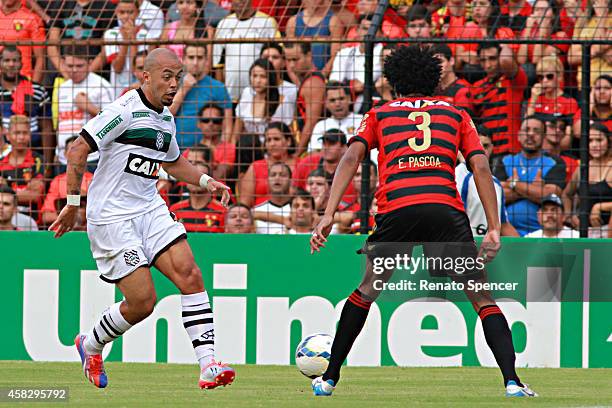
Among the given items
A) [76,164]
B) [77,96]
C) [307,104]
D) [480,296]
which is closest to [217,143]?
[307,104]

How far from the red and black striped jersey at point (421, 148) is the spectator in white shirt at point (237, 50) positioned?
411 cm

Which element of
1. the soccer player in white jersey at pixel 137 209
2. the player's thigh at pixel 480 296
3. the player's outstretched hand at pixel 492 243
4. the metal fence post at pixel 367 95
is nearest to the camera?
the player's outstretched hand at pixel 492 243

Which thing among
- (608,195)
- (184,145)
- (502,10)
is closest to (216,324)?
(184,145)

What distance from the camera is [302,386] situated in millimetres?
8773

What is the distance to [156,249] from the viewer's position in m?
8.01

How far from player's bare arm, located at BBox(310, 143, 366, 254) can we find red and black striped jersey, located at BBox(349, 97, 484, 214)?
0.11 meters

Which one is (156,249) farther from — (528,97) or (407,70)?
(528,97)

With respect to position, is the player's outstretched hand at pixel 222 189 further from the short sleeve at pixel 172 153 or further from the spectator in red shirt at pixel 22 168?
the spectator in red shirt at pixel 22 168

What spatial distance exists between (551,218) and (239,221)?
114 inches

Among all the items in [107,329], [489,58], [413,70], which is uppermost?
[489,58]

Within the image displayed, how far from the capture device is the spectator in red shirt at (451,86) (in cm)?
1150

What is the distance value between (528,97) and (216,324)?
11.8 feet

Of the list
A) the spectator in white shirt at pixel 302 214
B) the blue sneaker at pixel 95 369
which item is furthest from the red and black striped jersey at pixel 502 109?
the blue sneaker at pixel 95 369

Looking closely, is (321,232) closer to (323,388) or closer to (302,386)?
(323,388)
